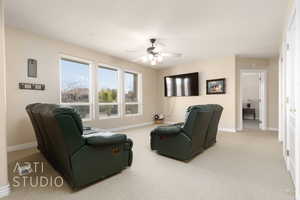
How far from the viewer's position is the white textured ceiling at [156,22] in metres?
2.45

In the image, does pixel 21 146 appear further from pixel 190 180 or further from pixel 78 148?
pixel 190 180

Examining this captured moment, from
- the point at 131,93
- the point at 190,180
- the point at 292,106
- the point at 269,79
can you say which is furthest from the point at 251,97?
the point at 190,180

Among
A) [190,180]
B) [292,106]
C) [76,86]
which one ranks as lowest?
[190,180]

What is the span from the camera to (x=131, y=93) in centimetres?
611

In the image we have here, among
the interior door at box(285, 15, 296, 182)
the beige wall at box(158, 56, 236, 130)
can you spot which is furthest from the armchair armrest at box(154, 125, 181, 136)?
the beige wall at box(158, 56, 236, 130)

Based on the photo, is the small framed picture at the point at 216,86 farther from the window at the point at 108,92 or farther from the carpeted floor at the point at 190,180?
the window at the point at 108,92

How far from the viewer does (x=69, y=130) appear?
167 cm

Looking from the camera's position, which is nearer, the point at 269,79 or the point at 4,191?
the point at 4,191

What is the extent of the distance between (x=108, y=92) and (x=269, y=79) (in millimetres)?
5631

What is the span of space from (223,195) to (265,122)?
4876 mm

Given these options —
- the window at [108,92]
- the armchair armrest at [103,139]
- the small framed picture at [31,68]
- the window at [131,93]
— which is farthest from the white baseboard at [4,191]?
the window at [131,93]

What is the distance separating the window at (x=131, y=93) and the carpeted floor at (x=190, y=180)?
3080 millimetres

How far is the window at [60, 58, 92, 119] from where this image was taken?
13.7 ft

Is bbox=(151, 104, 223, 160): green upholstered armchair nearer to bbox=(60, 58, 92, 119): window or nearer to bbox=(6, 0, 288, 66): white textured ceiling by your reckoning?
bbox=(6, 0, 288, 66): white textured ceiling
